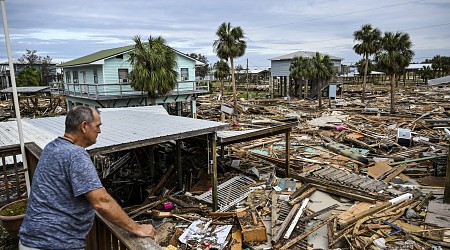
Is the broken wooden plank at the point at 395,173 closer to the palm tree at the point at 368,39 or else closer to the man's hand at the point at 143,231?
the man's hand at the point at 143,231

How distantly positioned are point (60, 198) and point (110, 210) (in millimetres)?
420

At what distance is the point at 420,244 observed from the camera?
7.55 metres

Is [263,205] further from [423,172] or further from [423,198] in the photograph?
[423,172]

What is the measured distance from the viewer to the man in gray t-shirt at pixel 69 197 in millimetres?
2178

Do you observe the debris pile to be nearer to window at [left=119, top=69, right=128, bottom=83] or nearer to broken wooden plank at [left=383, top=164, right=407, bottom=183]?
broken wooden plank at [left=383, top=164, right=407, bottom=183]

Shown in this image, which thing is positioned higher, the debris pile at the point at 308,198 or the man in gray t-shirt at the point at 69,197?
the man in gray t-shirt at the point at 69,197

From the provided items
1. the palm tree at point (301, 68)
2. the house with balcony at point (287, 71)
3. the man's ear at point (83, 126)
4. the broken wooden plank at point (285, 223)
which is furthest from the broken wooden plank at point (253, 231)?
the house with balcony at point (287, 71)

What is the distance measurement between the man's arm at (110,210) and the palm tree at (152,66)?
64.5ft

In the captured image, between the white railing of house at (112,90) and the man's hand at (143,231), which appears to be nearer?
the man's hand at (143,231)

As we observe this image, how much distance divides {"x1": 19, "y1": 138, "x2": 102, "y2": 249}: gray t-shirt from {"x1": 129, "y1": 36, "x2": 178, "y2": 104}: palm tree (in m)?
19.4

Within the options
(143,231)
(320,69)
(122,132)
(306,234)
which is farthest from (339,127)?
(143,231)

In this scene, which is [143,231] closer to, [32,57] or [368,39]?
[368,39]

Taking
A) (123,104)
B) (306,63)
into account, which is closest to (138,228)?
(123,104)

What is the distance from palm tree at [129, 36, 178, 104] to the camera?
2100cm
